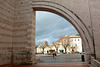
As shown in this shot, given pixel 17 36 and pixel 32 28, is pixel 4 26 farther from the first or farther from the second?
pixel 32 28

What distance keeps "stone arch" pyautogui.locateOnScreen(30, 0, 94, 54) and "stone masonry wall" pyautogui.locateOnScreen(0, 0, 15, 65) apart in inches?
76.4

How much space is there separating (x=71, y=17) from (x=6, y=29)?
16.2 feet

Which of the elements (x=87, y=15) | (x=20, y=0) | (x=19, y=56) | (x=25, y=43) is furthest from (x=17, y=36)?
(x=87, y=15)

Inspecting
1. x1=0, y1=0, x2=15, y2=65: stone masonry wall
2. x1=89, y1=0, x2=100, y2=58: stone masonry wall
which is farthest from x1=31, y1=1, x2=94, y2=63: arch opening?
x1=0, y1=0, x2=15, y2=65: stone masonry wall

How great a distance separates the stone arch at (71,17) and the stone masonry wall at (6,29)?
76.4 inches

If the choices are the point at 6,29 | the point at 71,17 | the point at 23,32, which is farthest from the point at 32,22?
the point at 71,17

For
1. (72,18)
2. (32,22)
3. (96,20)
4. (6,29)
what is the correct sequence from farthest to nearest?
(32,22) → (72,18) → (96,20) → (6,29)

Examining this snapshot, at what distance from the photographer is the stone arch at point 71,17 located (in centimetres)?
720

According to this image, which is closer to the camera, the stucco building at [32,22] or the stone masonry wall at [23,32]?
the stucco building at [32,22]

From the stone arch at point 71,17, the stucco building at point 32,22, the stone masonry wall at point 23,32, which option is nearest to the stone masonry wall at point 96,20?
the stucco building at point 32,22

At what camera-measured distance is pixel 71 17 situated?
24.9ft

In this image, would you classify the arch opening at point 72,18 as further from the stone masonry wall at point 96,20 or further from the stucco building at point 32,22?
the stone masonry wall at point 96,20

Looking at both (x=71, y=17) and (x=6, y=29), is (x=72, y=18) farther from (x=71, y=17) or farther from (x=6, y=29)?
(x=6, y=29)

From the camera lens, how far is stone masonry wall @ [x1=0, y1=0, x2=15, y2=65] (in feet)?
21.8
